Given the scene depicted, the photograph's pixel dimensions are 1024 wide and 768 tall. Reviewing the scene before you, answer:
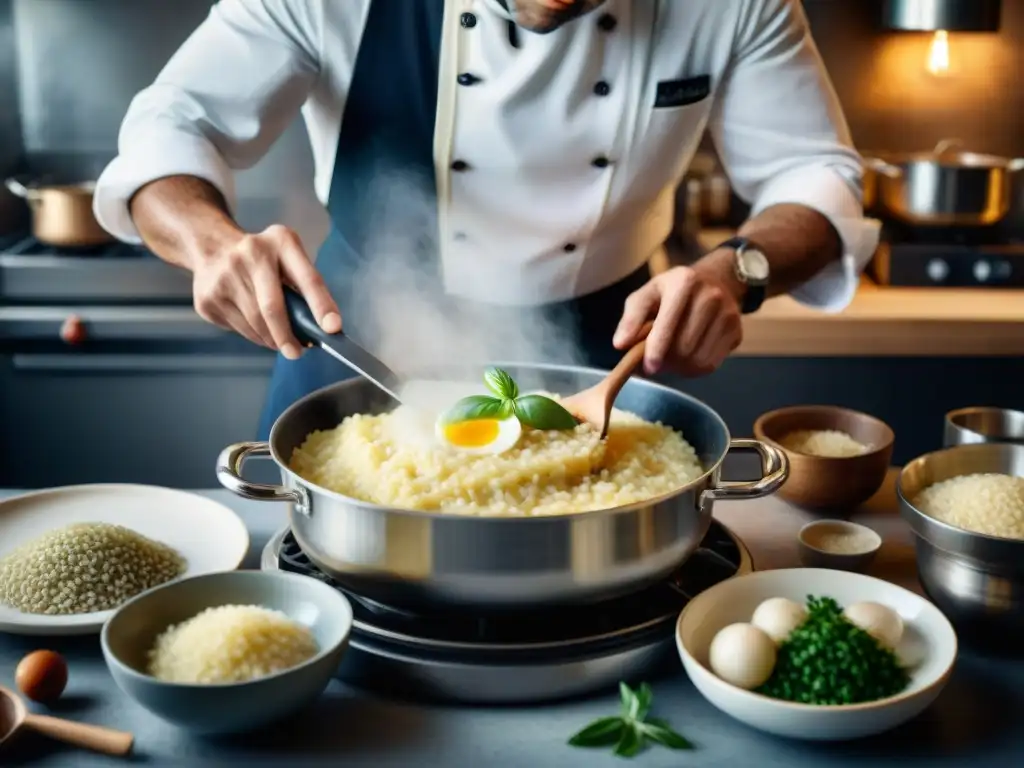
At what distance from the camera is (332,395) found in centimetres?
144

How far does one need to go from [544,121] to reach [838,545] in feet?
2.90

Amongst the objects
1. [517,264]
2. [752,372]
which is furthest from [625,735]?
[752,372]

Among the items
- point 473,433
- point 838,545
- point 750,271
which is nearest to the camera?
point 473,433

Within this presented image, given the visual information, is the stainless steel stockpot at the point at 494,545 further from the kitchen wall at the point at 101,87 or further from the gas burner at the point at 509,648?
the kitchen wall at the point at 101,87

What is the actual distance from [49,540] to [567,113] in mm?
1073

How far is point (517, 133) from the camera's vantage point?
1924 mm

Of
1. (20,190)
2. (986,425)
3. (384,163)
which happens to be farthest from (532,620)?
(20,190)

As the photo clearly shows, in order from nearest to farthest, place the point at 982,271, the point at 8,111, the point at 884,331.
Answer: the point at 884,331 < the point at 982,271 < the point at 8,111

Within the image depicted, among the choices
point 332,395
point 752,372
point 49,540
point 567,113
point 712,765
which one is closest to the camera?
point 712,765

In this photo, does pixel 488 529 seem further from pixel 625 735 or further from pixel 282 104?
pixel 282 104

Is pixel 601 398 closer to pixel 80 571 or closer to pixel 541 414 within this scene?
pixel 541 414

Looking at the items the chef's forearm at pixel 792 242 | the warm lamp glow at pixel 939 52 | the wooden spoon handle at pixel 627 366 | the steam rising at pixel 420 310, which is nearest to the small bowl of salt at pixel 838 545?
the wooden spoon handle at pixel 627 366

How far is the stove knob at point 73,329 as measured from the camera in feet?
9.11

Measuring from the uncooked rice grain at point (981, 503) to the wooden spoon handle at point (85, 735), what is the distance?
80 cm
